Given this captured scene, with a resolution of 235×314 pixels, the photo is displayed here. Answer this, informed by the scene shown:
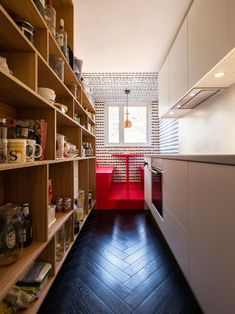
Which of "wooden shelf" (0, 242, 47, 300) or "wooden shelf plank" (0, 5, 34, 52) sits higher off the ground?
"wooden shelf plank" (0, 5, 34, 52)

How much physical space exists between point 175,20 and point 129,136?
3.04m

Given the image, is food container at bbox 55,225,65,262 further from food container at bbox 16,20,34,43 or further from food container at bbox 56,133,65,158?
food container at bbox 16,20,34,43

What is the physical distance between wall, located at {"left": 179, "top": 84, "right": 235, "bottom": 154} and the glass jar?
164 cm

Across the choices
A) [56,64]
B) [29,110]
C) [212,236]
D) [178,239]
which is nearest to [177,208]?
[178,239]

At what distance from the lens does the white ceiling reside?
1752 mm

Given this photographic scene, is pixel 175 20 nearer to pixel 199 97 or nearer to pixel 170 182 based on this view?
pixel 199 97

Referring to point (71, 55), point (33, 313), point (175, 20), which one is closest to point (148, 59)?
point (175, 20)

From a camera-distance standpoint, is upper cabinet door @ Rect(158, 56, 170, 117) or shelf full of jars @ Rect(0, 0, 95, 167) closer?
shelf full of jars @ Rect(0, 0, 95, 167)

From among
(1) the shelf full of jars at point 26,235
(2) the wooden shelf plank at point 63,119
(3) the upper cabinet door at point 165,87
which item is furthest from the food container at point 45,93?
(3) the upper cabinet door at point 165,87

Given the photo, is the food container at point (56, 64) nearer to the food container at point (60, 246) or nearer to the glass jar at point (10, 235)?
the glass jar at point (10, 235)

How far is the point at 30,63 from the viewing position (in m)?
0.92

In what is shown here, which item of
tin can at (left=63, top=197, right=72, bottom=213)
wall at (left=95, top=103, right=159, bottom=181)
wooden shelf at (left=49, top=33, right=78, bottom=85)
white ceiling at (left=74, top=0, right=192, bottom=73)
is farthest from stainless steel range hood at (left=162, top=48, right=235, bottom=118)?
wall at (left=95, top=103, right=159, bottom=181)

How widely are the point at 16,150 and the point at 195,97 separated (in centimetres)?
177

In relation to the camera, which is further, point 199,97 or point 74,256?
point 199,97
